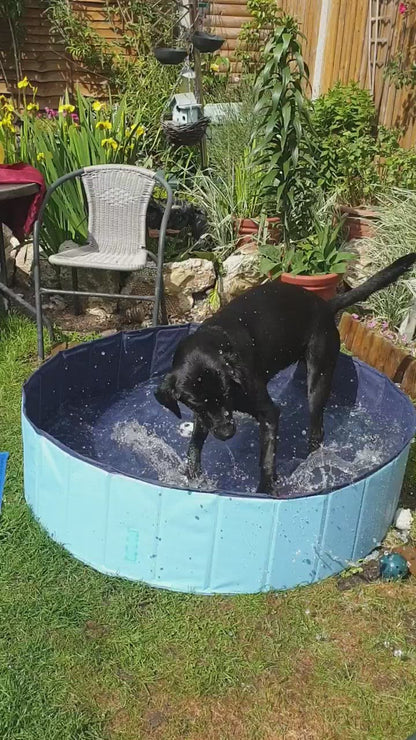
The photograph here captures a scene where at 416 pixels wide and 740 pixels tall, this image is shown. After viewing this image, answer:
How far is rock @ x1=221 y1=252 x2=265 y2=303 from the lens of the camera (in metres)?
5.45

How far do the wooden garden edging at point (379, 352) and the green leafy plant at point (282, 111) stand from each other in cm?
112

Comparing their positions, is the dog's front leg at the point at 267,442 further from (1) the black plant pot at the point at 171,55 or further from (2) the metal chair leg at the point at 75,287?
(1) the black plant pot at the point at 171,55

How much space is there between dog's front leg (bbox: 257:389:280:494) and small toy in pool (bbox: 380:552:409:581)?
66cm

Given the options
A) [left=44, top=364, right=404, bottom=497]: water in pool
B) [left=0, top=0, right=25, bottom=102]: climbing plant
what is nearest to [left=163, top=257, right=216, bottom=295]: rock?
[left=44, top=364, right=404, bottom=497]: water in pool

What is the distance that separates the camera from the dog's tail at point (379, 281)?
3.73 meters

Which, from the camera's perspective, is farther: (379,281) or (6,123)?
(6,123)

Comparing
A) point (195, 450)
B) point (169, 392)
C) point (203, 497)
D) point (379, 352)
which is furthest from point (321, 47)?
point (203, 497)

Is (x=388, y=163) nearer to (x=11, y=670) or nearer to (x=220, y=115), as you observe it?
(x=220, y=115)

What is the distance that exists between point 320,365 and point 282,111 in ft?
7.59

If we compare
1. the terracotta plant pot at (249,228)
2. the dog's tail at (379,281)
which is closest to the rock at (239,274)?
the terracotta plant pot at (249,228)

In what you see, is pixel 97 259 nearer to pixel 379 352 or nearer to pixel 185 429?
pixel 185 429

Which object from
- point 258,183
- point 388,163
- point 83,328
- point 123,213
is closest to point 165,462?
point 83,328

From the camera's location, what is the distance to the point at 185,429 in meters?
4.22

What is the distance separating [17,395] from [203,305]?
188 centimetres
